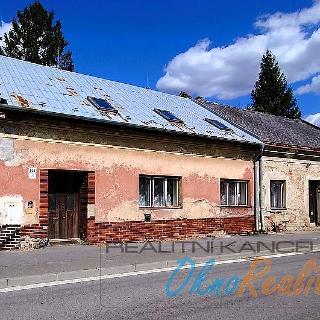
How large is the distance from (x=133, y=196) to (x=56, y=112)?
3.70 metres

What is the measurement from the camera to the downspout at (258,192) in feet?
62.6

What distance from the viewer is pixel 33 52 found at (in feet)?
123

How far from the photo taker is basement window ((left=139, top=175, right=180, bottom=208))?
15763 millimetres

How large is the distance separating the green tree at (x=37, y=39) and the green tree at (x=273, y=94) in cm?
2059

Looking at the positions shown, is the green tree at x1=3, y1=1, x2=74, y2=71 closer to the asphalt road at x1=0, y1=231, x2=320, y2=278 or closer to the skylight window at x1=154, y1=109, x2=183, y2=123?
the skylight window at x1=154, y1=109, x2=183, y2=123

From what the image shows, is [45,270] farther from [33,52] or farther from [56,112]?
[33,52]

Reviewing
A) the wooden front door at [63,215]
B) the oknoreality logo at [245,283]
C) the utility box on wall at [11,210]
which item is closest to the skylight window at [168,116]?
the wooden front door at [63,215]

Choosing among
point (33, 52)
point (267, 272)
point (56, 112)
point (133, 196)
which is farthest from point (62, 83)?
point (33, 52)

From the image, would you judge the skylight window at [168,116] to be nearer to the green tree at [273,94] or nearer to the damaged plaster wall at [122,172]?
the damaged plaster wall at [122,172]

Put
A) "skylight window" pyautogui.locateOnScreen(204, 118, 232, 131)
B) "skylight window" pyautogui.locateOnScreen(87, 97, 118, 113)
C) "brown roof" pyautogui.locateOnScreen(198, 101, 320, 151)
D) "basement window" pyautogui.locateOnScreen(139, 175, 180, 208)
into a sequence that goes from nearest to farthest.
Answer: "skylight window" pyautogui.locateOnScreen(87, 97, 118, 113) → "basement window" pyautogui.locateOnScreen(139, 175, 180, 208) → "skylight window" pyautogui.locateOnScreen(204, 118, 232, 131) → "brown roof" pyautogui.locateOnScreen(198, 101, 320, 151)

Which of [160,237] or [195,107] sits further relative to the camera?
[195,107]

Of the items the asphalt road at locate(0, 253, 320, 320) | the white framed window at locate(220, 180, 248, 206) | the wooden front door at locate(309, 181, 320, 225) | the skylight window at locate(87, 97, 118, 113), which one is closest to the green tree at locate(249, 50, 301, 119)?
the wooden front door at locate(309, 181, 320, 225)

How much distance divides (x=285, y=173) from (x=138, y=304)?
14.8m

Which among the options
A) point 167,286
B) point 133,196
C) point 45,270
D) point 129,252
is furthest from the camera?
point 133,196
